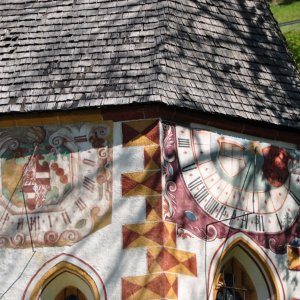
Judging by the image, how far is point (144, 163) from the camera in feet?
40.8

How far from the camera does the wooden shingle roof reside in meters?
12.9

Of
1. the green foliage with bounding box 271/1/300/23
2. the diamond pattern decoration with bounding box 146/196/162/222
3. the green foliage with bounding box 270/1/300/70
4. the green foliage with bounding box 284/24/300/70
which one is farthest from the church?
the green foliage with bounding box 271/1/300/23

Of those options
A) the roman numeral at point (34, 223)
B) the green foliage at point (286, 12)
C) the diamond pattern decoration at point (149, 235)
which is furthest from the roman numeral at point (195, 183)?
the green foliage at point (286, 12)

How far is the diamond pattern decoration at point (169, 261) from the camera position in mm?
11938

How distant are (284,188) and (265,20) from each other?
238 cm

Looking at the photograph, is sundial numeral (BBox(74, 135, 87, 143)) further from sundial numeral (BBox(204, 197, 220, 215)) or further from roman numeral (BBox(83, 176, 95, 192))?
sundial numeral (BBox(204, 197, 220, 215))

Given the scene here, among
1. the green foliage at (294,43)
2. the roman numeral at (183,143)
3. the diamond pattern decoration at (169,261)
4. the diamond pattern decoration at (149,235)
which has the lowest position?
the diamond pattern decoration at (169,261)

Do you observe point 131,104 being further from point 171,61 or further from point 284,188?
point 284,188

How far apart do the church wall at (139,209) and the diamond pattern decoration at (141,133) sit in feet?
0.03

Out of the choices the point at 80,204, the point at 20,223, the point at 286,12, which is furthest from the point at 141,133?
the point at 286,12

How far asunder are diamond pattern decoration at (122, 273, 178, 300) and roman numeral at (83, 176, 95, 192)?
1075 mm

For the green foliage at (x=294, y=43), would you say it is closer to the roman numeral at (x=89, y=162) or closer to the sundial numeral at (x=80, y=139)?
the sundial numeral at (x=80, y=139)

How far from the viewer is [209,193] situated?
12617 mm

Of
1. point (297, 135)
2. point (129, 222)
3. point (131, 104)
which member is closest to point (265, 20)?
point (297, 135)
